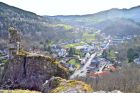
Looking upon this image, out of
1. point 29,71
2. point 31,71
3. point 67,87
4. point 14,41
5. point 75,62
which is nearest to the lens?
point 67,87

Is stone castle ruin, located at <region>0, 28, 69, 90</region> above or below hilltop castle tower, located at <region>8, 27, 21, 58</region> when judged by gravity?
below

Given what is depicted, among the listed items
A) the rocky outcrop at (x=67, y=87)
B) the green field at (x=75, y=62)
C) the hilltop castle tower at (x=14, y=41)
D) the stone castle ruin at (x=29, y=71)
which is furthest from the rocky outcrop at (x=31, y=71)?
the green field at (x=75, y=62)

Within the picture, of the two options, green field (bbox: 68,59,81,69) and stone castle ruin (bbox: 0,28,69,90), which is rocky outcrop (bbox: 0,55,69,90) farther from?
green field (bbox: 68,59,81,69)

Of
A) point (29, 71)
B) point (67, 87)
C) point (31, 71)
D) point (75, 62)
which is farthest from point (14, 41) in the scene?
point (75, 62)

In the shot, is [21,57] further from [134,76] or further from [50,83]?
[134,76]

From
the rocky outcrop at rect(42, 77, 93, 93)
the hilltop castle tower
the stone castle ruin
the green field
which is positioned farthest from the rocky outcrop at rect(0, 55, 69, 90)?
the green field

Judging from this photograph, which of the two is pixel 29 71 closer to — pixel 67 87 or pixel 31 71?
pixel 31 71

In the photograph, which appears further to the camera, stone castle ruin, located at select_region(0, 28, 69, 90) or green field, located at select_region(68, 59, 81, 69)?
green field, located at select_region(68, 59, 81, 69)
